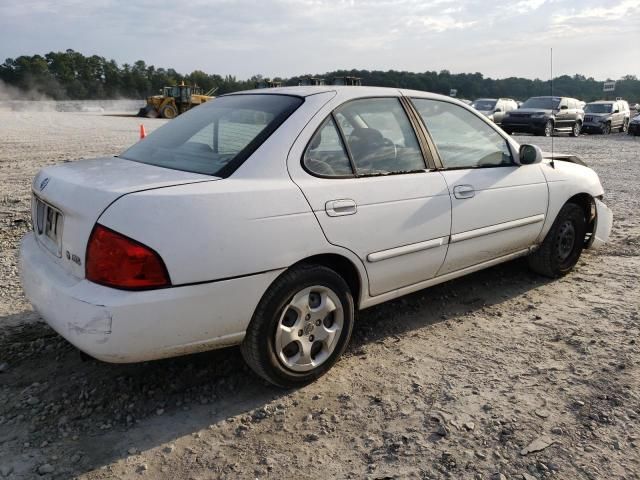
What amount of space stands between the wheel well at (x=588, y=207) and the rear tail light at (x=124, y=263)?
3.64 metres

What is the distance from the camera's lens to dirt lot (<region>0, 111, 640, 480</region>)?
243 cm

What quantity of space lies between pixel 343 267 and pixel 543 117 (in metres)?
21.8

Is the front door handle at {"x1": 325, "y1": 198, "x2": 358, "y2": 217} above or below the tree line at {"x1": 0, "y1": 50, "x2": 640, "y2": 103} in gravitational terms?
below

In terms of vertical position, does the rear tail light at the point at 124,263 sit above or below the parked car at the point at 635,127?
below

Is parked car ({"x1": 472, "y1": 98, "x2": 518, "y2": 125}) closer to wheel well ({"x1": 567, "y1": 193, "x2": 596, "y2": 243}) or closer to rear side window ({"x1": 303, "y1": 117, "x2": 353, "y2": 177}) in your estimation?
wheel well ({"x1": 567, "y1": 193, "x2": 596, "y2": 243})

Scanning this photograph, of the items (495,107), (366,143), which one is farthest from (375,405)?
(495,107)

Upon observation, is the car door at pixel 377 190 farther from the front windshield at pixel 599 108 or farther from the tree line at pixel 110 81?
the tree line at pixel 110 81

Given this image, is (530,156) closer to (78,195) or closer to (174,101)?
(78,195)

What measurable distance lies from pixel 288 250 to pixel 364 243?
20.8 inches

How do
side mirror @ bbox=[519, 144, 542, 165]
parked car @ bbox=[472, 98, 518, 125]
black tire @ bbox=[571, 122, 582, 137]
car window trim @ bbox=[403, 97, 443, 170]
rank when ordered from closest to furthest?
car window trim @ bbox=[403, 97, 443, 170], side mirror @ bbox=[519, 144, 542, 165], black tire @ bbox=[571, 122, 582, 137], parked car @ bbox=[472, 98, 518, 125]

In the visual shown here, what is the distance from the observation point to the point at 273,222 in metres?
2.68

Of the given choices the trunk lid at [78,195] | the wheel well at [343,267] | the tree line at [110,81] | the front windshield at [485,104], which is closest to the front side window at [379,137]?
the wheel well at [343,267]

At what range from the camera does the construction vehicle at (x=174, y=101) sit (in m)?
34.1

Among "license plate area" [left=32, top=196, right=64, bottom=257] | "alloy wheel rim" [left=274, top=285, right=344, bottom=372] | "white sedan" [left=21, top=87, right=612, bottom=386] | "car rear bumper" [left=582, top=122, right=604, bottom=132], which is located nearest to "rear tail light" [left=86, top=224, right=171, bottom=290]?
"white sedan" [left=21, top=87, right=612, bottom=386]
